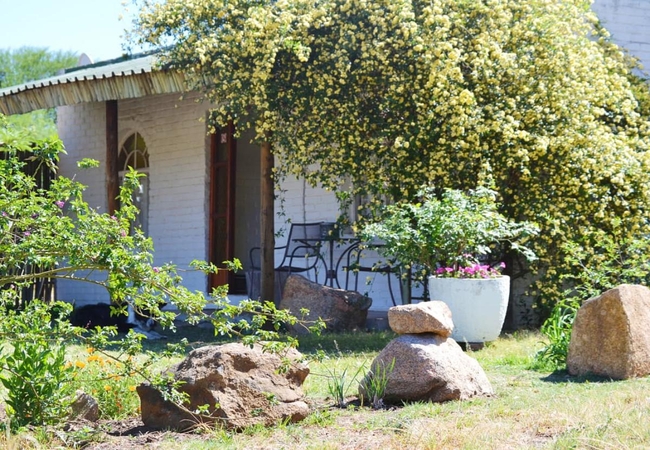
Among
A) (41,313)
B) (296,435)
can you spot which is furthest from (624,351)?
(41,313)

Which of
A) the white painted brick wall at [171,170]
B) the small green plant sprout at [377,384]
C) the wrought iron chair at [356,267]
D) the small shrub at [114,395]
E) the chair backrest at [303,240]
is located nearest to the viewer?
the small shrub at [114,395]

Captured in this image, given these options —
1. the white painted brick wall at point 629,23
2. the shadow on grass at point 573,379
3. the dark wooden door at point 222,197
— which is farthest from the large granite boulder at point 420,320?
the white painted brick wall at point 629,23

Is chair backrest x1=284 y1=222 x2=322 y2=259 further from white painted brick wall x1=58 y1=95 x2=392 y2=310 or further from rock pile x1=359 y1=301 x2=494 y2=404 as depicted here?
rock pile x1=359 y1=301 x2=494 y2=404

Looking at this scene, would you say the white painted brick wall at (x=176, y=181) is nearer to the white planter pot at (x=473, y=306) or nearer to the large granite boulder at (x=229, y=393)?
the white planter pot at (x=473, y=306)

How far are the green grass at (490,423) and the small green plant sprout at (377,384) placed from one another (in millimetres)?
90

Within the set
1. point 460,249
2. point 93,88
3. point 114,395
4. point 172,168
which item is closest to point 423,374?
point 114,395

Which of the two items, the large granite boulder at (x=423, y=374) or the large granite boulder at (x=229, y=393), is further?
the large granite boulder at (x=423, y=374)

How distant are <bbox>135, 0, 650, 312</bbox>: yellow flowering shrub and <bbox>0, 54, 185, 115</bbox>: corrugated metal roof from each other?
0.37m

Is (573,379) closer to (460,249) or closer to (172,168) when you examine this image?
(460,249)

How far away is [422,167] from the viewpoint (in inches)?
352

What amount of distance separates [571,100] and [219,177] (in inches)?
202

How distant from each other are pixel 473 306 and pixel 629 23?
5380 mm

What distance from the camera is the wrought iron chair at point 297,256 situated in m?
10.6

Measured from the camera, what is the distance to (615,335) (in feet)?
20.2
